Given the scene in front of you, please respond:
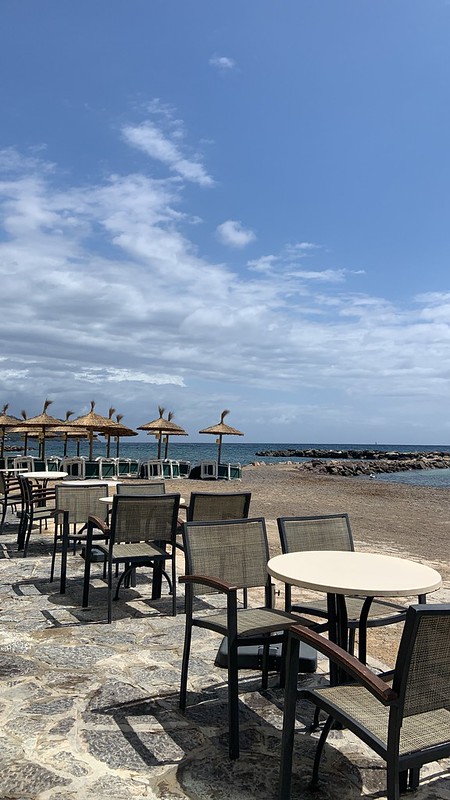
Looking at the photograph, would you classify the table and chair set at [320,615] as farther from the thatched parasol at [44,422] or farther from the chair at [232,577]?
the thatched parasol at [44,422]

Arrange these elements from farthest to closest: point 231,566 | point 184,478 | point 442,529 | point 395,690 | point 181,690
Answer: point 184,478, point 442,529, point 231,566, point 181,690, point 395,690

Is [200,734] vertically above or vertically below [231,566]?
below

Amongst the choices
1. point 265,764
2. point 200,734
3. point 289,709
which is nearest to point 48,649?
point 200,734

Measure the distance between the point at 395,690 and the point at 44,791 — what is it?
1411 mm

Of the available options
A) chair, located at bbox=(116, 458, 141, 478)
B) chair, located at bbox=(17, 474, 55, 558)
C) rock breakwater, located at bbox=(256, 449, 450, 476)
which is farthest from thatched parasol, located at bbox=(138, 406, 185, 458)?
chair, located at bbox=(17, 474, 55, 558)

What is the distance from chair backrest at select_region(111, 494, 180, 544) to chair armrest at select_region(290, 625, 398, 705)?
8.82 ft

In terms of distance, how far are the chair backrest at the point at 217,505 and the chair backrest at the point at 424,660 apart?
315cm

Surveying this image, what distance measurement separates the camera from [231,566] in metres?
3.58

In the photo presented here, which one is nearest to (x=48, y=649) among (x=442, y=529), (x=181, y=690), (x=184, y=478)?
(x=181, y=690)

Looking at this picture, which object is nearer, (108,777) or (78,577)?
(108,777)

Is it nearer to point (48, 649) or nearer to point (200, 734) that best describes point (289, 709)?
point (200, 734)

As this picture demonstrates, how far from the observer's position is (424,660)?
197cm

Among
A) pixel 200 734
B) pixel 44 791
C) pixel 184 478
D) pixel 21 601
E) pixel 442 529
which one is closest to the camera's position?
pixel 44 791

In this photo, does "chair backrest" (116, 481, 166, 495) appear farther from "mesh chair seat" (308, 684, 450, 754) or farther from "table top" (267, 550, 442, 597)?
"mesh chair seat" (308, 684, 450, 754)
